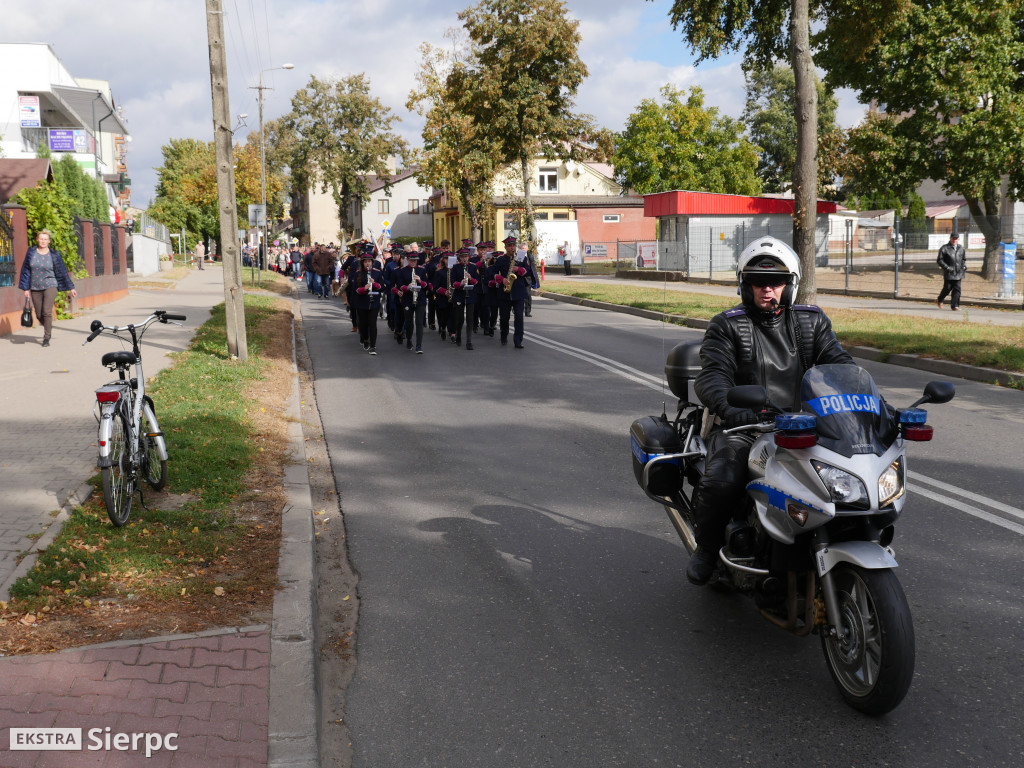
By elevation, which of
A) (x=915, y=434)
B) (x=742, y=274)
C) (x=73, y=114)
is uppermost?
(x=73, y=114)

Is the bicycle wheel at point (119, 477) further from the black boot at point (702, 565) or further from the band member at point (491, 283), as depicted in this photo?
the band member at point (491, 283)

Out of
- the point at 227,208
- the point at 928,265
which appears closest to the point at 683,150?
the point at 928,265

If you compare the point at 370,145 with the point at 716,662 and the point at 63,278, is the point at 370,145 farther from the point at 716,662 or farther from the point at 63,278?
the point at 716,662

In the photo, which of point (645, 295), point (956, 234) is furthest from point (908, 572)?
point (645, 295)

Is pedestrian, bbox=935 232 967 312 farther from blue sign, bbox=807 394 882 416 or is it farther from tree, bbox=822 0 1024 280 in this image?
blue sign, bbox=807 394 882 416

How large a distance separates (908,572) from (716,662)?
1503 millimetres

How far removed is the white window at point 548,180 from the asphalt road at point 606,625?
63807 millimetres

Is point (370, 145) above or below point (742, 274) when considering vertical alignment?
above

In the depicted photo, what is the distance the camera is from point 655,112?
2719 inches

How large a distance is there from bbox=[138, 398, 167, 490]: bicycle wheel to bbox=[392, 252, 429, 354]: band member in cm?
967

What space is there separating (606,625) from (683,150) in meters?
67.5

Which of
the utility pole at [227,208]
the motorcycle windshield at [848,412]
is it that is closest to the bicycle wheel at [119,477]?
the motorcycle windshield at [848,412]

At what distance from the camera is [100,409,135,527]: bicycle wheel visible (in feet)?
18.4

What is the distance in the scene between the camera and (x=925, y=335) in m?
15.6
